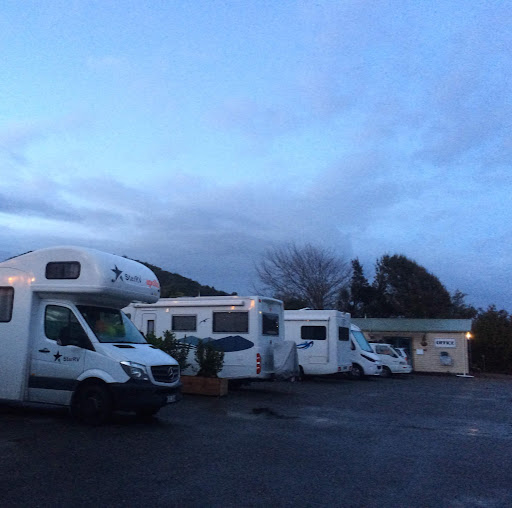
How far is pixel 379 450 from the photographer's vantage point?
812cm

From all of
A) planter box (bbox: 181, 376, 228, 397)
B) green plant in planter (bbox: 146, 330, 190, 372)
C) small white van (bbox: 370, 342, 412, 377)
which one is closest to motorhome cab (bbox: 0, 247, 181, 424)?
planter box (bbox: 181, 376, 228, 397)

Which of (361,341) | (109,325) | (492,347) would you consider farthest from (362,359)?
(109,325)

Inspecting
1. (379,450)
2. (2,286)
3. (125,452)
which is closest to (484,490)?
(379,450)

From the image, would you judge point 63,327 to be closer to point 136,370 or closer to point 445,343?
point 136,370

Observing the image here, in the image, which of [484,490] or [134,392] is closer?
[484,490]

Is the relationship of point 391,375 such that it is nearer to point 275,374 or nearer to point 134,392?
point 275,374

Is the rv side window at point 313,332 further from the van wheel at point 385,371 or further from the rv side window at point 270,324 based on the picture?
the van wheel at point 385,371

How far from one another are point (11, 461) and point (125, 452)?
1404 millimetres

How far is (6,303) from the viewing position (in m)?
10.5

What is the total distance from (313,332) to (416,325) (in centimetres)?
1231

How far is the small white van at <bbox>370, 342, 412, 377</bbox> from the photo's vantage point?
1028 inches

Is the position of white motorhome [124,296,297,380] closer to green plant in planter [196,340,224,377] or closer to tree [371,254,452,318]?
green plant in planter [196,340,224,377]

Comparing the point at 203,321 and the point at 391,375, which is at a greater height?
the point at 203,321

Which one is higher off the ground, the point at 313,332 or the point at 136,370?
the point at 313,332
